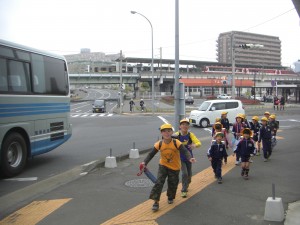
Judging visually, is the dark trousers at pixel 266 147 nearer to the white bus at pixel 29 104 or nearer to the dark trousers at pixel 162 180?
the dark trousers at pixel 162 180

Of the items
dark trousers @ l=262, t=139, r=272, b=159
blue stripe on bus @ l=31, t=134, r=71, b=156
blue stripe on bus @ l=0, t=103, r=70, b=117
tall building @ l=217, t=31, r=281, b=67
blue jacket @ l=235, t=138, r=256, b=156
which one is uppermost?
tall building @ l=217, t=31, r=281, b=67

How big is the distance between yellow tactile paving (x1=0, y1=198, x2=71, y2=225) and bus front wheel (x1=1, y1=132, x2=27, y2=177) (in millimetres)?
2503

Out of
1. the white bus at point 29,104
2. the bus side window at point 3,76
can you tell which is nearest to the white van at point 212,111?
the white bus at point 29,104

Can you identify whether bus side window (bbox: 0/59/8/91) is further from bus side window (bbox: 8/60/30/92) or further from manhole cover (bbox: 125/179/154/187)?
manhole cover (bbox: 125/179/154/187)

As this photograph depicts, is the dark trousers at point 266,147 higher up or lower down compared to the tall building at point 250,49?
lower down

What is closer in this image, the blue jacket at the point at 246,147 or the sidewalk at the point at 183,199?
the sidewalk at the point at 183,199

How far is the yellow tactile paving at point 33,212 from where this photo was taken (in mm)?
5855

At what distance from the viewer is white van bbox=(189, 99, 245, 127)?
77.5 feet

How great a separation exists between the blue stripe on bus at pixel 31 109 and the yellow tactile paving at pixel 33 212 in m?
2.96

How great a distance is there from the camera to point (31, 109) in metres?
9.86

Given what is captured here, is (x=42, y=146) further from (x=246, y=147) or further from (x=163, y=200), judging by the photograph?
(x=246, y=147)

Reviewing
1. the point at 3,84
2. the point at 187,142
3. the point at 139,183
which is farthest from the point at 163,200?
the point at 3,84

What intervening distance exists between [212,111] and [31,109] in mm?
15889

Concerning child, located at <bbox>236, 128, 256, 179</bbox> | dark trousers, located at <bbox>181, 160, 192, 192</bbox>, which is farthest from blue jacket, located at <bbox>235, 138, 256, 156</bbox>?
dark trousers, located at <bbox>181, 160, 192, 192</bbox>
